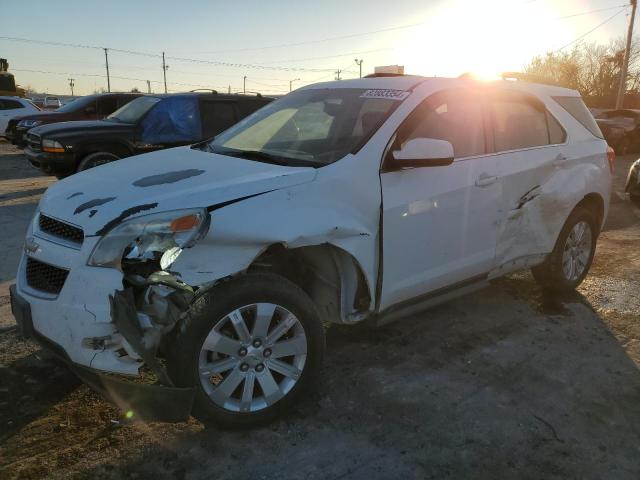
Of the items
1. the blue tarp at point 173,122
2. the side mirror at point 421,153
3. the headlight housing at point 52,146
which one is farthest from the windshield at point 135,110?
the side mirror at point 421,153

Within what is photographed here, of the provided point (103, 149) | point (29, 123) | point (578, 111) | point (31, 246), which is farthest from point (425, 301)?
point (29, 123)

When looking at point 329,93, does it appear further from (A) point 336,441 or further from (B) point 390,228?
(A) point 336,441

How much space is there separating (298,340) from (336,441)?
54 cm

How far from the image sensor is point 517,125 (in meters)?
3.96

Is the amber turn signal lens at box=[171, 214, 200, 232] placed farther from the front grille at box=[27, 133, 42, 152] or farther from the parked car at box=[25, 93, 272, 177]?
the front grille at box=[27, 133, 42, 152]

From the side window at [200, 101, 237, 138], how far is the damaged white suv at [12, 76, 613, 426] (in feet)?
15.4

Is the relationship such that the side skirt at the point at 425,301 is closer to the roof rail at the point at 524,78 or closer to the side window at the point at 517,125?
the side window at the point at 517,125

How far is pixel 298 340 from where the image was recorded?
2.75 metres

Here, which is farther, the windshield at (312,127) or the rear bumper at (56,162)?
the rear bumper at (56,162)

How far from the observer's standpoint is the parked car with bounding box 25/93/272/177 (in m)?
8.20

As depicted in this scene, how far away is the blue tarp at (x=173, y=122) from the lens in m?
8.45

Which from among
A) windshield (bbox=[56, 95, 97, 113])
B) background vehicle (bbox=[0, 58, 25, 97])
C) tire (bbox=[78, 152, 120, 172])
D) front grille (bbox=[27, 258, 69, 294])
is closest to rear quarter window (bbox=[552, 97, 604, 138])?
front grille (bbox=[27, 258, 69, 294])

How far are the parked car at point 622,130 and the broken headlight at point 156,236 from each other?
17504mm

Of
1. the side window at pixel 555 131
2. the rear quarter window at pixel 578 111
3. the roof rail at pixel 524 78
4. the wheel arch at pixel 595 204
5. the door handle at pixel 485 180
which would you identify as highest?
the roof rail at pixel 524 78
